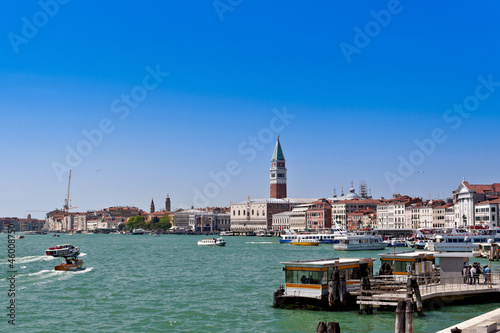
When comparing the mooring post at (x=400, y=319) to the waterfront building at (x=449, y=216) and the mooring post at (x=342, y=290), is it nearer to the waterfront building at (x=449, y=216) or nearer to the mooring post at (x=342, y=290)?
the mooring post at (x=342, y=290)

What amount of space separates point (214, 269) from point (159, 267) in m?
3.61

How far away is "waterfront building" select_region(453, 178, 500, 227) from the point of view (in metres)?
85.6

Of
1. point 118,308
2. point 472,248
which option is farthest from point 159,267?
point 472,248

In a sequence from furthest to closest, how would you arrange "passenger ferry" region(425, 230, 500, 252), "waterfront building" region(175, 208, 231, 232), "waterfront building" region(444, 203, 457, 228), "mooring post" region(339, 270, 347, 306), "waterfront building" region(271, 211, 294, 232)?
1. "waterfront building" region(175, 208, 231, 232)
2. "waterfront building" region(271, 211, 294, 232)
3. "waterfront building" region(444, 203, 457, 228)
4. "passenger ferry" region(425, 230, 500, 252)
5. "mooring post" region(339, 270, 347, 306)

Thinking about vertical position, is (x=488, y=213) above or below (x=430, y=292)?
above

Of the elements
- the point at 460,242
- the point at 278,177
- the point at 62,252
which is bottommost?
the point at 460,242

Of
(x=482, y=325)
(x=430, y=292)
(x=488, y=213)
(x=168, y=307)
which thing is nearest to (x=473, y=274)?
(x=430, y=292)

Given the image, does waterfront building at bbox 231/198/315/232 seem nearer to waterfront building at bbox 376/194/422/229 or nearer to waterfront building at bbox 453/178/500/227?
waterfront building at bbox 376/194/422/229

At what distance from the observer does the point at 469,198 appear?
8600 cm

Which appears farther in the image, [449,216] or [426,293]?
[449,216]

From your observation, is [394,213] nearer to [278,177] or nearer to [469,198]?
[469,198]

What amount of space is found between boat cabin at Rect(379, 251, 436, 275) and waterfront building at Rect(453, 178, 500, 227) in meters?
67.5

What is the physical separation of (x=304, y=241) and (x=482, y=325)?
6272 cm

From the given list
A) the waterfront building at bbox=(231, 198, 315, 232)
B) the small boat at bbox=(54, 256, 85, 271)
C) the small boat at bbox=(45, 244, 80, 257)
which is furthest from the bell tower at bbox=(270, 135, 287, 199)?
the small boat at bbox=(54, 256, 85, 271)
